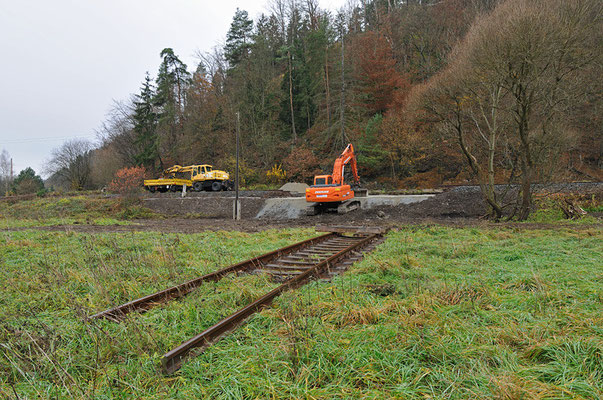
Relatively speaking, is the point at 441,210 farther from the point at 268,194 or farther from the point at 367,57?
the point at 367,57

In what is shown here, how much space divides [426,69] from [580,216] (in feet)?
78.6

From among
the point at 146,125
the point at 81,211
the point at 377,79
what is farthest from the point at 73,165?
the point at 377,79

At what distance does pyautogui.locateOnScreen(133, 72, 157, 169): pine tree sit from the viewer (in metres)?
41.8

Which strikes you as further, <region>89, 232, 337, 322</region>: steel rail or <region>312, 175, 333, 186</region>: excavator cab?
<region>312, 175, 333, 186</region>: excavator cab

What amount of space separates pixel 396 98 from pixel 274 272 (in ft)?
93.7

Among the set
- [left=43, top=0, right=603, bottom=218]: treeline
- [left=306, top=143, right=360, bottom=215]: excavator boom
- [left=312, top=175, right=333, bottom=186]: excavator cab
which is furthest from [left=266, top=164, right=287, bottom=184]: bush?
[left=312, top=175, right=333, bottom=186]: excavator cab

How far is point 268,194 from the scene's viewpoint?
2422cm

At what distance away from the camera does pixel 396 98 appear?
98.9 ft

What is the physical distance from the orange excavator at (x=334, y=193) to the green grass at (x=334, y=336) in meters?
10.6

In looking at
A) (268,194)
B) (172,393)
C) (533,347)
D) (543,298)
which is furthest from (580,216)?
(268,194)

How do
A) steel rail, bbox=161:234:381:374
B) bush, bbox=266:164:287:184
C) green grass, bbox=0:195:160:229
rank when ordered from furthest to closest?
bush, bbox=266:164:287:184
green grass, bbox=0:195:160:229
steel rail, bbox=161:234:381:374

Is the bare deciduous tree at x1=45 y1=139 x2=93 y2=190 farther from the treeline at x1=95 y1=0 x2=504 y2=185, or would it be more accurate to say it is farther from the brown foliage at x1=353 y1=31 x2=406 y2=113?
the brown foliage at x1=353 y1=31 x2=406 y2=113

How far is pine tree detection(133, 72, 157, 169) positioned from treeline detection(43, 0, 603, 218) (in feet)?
0.44

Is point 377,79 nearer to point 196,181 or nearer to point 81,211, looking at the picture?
point 196,181
